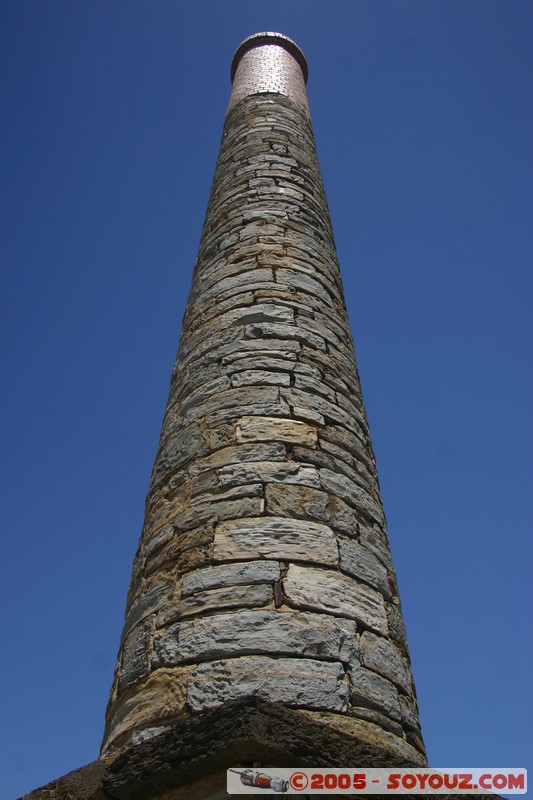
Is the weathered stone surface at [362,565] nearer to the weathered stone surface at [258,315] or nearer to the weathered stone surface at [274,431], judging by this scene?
the weathered stone surface at [274,431]

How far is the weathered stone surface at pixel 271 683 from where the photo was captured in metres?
1.93

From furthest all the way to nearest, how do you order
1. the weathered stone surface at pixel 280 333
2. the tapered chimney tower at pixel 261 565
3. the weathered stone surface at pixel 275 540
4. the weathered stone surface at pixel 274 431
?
the weathered stone surface at pixel 280 333
the weathered stone surface at pixel 274 431
the weathered stone surface at pixel 275 540
the tapered chimney tower at pixel 261 565

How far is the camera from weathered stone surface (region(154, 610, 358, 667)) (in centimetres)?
205

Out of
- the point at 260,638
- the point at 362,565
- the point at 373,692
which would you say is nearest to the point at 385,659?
the point at 373,692

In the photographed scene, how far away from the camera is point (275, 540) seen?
7.70 feet

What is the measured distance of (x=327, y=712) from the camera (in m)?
1.94

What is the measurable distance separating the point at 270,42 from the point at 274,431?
6734 mm

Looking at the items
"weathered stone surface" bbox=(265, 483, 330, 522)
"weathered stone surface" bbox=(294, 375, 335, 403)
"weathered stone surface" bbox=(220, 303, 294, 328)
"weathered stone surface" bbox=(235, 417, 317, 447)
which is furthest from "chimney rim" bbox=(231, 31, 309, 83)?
"weathered stone surface" bbox=(265, 483, 330, 522)

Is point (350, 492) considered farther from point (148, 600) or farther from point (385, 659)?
point (148, 600)

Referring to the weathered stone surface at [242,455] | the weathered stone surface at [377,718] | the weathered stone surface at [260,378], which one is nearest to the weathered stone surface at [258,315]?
the weathered stone surface at [260,378]

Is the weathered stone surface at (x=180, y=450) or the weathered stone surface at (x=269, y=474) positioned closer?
the weathered stone surface at (x=269, y=474)

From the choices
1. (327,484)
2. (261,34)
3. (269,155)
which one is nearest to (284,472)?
(327,484)

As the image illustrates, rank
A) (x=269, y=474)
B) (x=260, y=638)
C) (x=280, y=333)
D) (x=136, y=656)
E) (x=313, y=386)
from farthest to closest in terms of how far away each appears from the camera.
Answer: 1. (x=280, y=333)
2. (x=313, y=386)
3. (x=269, y=474)
4. (x=136, y=656)
5. (x=260, y=638)

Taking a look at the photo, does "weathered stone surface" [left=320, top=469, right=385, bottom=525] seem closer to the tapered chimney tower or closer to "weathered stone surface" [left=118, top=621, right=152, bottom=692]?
the tapered chimney tower
